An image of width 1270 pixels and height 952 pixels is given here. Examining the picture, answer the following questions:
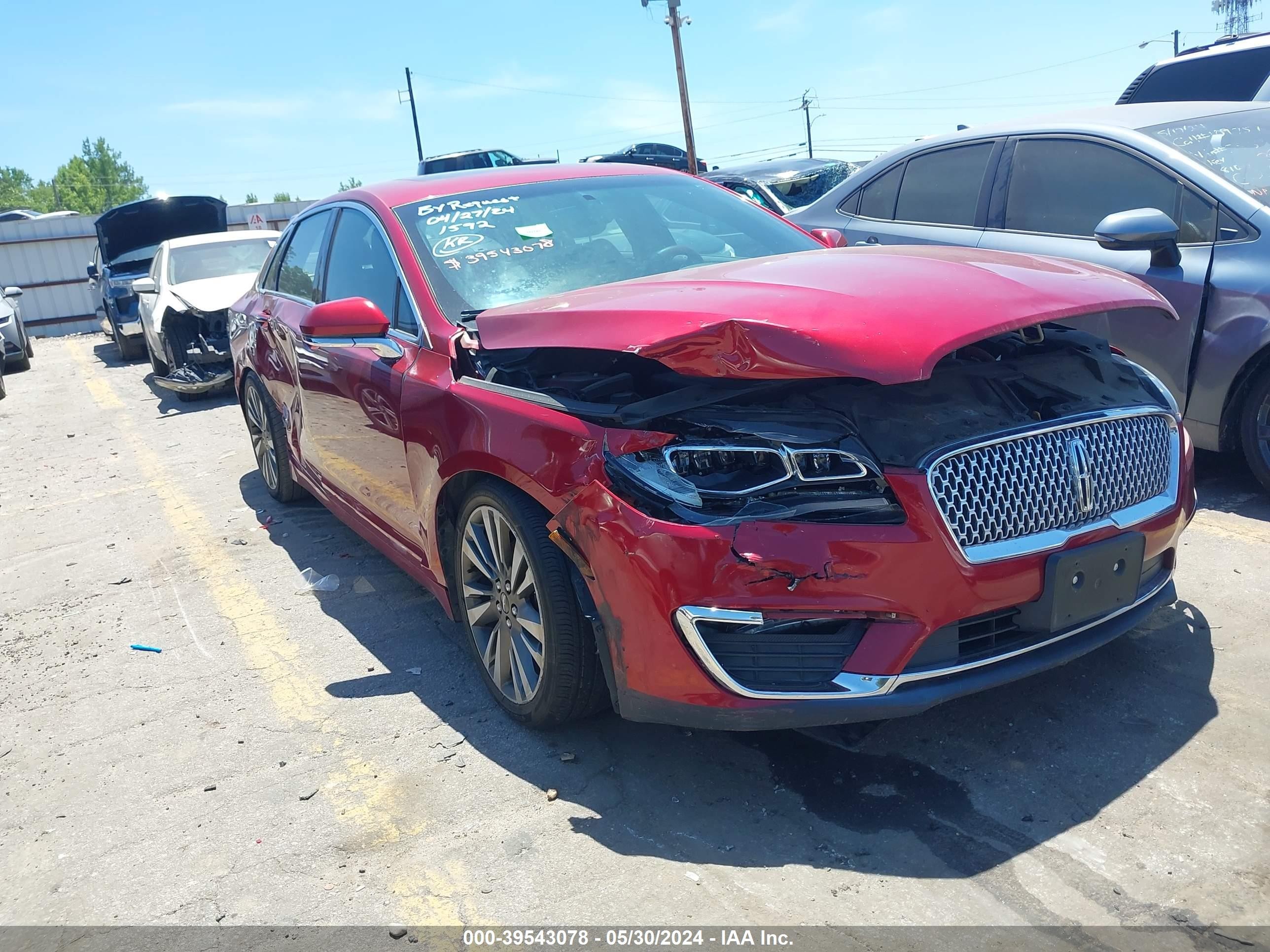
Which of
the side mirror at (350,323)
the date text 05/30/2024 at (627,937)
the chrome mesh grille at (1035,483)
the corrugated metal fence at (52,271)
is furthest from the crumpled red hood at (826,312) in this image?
the corrugated metal fence at (52,271)

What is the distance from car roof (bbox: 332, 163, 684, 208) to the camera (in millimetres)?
4145

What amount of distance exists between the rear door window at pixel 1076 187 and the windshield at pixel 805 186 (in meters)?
6.58

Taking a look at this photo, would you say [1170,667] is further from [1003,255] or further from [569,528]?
[569,528]

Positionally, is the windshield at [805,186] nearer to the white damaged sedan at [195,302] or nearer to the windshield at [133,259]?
the white damaged sedan at [195,302]

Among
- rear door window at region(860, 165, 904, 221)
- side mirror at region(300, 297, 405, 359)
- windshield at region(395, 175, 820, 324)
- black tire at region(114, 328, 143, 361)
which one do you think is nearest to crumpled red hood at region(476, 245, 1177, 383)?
windshield at region(395, 175, 820, 324)

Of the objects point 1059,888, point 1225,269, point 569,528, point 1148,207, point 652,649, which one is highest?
point 1148,207

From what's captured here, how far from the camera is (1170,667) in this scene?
10.3 ft

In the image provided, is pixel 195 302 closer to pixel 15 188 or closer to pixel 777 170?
pixel 777 170

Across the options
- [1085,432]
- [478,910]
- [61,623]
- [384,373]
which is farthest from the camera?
[61,623]

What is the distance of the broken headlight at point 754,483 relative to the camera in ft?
8.19

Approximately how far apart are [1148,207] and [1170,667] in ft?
7.66

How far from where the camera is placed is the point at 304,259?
5.12 metres

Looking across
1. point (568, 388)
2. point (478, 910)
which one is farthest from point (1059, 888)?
point (568, 388)

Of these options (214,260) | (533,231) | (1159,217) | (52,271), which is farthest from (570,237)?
(52,271)
